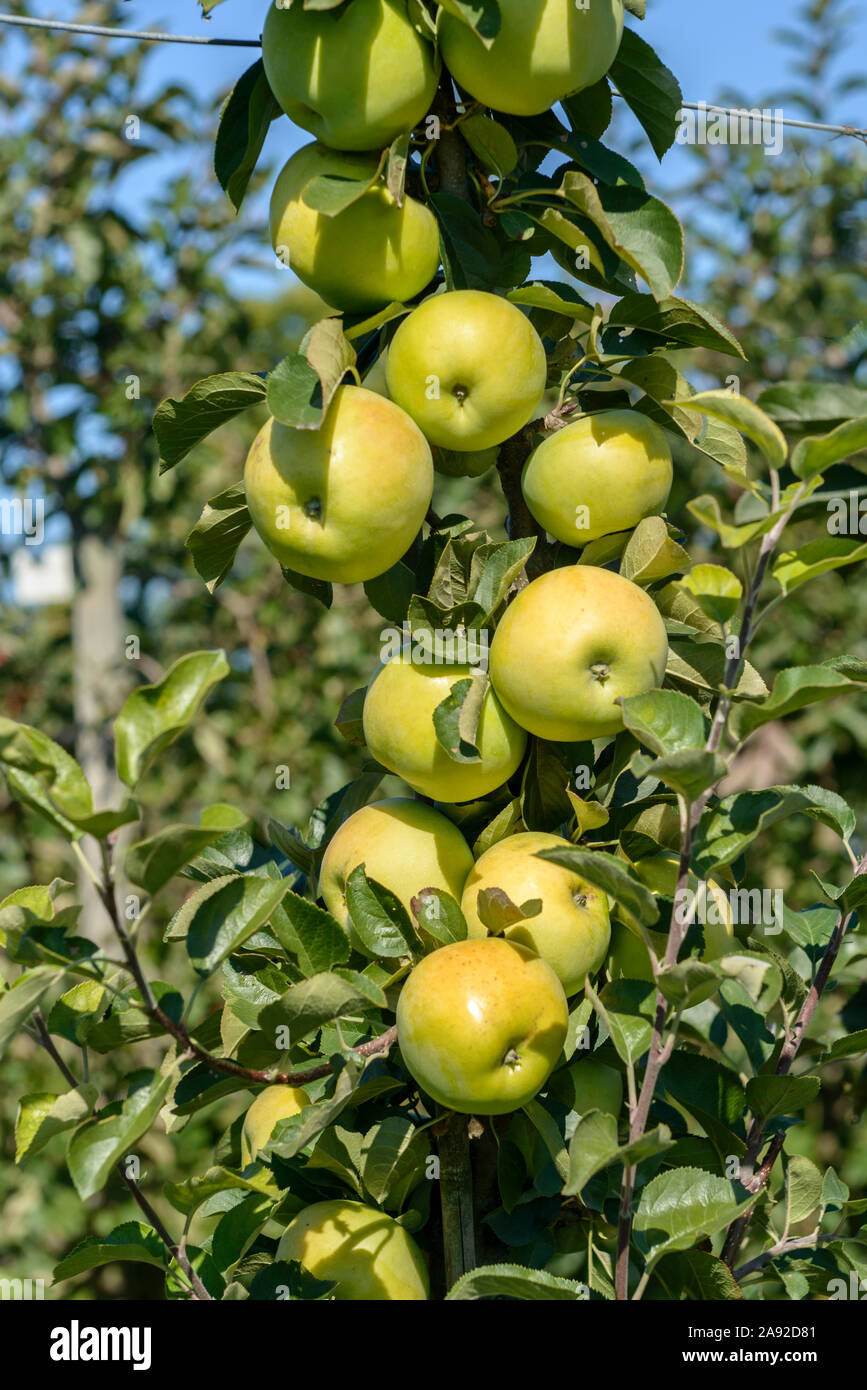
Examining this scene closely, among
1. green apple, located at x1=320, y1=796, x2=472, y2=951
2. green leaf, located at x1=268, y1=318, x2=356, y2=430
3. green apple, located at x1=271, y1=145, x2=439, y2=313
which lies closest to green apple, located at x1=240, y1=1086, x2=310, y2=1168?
green apple, located at x1=320, y1=796, x2=472, y2=951

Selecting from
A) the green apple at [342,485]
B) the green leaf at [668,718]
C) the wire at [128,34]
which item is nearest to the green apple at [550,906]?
the green leaf at [668,718]

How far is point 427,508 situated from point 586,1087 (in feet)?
1.30

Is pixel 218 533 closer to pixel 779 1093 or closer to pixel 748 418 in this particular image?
pixel 748 418

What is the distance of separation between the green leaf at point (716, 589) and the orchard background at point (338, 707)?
0.02m

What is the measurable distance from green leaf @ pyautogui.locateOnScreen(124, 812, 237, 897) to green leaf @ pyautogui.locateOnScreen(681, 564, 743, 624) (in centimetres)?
27

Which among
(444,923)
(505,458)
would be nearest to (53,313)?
(505,458)

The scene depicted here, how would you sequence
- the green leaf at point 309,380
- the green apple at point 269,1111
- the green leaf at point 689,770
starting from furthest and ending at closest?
the green apple at point 269,1111 → the green leaf at point 309,380 → the green leaf at point 689,770

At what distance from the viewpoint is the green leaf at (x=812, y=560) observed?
2.07 ft

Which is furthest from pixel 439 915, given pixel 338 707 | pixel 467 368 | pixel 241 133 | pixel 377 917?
pixel 338 707

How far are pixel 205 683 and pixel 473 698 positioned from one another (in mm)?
208

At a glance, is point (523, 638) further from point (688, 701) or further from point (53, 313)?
point (53, 313)

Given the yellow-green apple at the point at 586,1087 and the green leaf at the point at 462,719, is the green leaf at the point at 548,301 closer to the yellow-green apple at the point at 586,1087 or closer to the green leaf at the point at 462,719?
Result: the green leaf at the point at 462,719

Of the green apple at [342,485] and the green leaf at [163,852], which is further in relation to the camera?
the green apple at [342,485]

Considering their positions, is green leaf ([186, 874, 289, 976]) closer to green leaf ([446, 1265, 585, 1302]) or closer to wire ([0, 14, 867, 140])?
green leaf ([446, 1265, 585, 1302])
